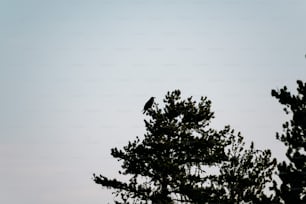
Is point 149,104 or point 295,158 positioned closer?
point 295,158

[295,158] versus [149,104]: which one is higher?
[149,104]

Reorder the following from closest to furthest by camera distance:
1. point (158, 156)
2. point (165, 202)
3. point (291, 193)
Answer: point (291, 193), point (165, 202), point (158, 156)

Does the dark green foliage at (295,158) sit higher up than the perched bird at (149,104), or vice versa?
the perched bird at (149,104)

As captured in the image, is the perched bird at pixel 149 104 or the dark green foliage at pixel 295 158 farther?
the perched bird at pixel 149 104

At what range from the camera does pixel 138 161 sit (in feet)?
78.7

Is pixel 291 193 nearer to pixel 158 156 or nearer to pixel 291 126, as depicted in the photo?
pixel 291 126

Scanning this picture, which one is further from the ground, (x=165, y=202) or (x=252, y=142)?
(x=252, y=142)

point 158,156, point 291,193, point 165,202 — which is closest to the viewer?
point 291,193

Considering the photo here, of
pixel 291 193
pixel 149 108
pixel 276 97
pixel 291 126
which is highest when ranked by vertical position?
pixel 149 108

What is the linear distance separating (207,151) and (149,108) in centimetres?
384

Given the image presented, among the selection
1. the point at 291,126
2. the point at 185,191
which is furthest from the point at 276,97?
the point at 185,191

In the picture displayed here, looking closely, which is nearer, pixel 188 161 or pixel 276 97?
pixel 276 97

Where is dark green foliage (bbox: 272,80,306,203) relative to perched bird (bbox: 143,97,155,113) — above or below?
below

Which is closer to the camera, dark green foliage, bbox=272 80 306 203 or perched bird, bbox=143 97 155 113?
dark green foliage, bbox=272 80 306 203
